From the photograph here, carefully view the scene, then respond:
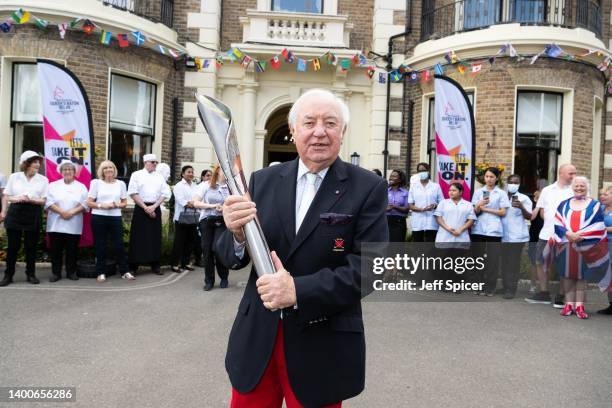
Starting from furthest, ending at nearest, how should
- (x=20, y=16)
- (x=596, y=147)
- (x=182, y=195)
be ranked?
(x=596, y=147) → (x=20, y=16) → (x=182, y=195)

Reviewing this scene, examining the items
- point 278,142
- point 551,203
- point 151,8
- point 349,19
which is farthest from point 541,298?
point 278,142

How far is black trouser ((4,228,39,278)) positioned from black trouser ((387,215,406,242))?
553 cm

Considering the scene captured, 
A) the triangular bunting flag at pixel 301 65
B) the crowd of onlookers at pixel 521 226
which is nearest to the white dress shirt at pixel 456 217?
the crowd of onlookers at pixel 521 226

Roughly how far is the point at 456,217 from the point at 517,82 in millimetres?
4990

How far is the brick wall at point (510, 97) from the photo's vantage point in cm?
1089

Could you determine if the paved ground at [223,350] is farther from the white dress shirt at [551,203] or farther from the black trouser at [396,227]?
the black trouser at [396,227]

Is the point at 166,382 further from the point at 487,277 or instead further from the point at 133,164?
the point at 133,164

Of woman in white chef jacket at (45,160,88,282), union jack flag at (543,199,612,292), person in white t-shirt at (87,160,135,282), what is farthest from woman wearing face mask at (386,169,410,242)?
woman in white chef jacket at (45,160,88,282)

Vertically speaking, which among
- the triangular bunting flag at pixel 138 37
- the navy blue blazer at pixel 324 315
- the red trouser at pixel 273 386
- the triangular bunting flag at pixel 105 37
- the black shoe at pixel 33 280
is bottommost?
the black shoe at pixel 33 280

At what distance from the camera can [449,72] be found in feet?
37.7

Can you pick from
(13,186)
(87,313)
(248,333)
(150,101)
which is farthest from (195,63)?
(248,333)

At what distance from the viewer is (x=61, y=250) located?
7.60 meters

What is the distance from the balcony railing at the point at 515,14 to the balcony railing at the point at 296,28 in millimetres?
2303

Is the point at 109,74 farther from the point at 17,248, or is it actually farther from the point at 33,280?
the point at 33,280
